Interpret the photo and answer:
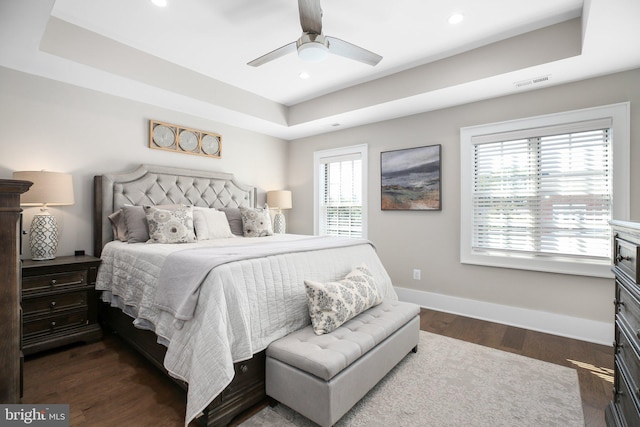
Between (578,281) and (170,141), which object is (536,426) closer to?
(578,281)

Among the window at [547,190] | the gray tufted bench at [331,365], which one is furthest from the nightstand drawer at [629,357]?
the window at [547,190]

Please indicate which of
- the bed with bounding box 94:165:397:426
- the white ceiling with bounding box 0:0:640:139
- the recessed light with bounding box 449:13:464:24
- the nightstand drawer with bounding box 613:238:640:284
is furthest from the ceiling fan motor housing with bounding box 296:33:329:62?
the nightstand drawer with bounding box 613:238:640:284

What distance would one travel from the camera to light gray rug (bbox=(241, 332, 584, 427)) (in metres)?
1.71

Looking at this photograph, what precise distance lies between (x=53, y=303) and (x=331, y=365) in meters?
2.45

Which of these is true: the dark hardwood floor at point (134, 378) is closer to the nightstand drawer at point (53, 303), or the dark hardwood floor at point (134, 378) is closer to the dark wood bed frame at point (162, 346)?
the dark wood bed frame at point (162, 346)

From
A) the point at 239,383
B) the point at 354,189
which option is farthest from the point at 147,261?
the point at 354,189

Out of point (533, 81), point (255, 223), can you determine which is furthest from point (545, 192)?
point (255, 223)

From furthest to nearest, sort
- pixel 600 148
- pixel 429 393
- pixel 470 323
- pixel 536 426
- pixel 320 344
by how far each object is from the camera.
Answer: pixel 470 323 < pixel 600 148 < pixel 429 393 < pixel 320 344 < pixel 536 426

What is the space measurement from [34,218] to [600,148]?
5086 millimetres

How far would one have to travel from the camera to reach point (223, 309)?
1.63m

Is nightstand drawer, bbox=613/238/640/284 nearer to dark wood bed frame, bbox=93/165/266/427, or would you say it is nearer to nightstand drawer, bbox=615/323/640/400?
nightstand drawer, bbox=615/323/640/400

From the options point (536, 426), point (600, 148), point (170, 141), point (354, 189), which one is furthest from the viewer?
point (354, 189)

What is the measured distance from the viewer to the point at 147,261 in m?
2.23

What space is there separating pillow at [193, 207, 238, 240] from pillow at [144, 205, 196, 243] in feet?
0.84
